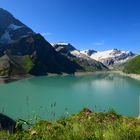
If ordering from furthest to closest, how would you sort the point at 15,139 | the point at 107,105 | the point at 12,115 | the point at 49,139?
the point at 107,105 → the point at 12,115 → the point at 15,139 → the point at 49,139

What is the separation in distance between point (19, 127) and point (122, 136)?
533 centimetres

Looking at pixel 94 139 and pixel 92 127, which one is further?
pixel 92 127

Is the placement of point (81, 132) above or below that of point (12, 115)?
above

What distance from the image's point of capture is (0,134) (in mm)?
9312

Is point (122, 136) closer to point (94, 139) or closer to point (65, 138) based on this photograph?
point (94, 139)

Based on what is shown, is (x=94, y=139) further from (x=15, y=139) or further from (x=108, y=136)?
(x=15, y=139)

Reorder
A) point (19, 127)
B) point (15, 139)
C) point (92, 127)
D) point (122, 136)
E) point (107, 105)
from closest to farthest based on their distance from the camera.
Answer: point (122, 136) → point (15, 139) → point (92, 127) → point (19, 127) → point (107, 105)

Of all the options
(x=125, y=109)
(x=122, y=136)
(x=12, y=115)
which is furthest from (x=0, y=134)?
(x=125, y=109)

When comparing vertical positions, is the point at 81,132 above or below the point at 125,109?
above

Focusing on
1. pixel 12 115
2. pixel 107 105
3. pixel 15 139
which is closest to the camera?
pixel 15 139

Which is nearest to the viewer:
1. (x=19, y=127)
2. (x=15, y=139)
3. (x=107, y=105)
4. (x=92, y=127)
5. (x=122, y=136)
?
(x=122, y=136)

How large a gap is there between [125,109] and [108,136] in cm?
7736

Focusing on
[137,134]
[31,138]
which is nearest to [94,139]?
[137,134]

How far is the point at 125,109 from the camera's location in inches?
3295
